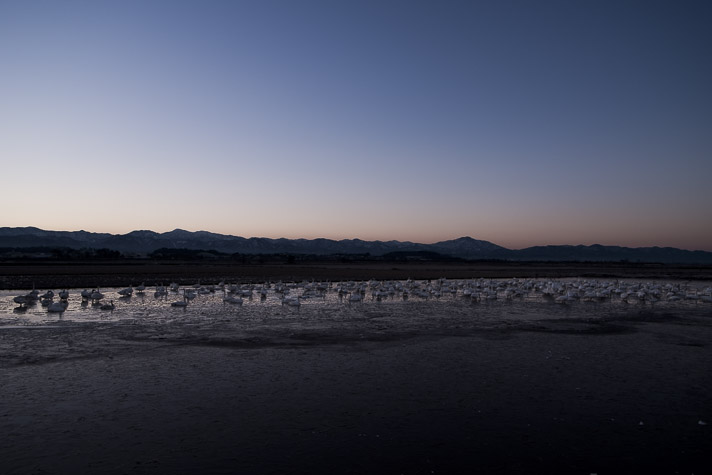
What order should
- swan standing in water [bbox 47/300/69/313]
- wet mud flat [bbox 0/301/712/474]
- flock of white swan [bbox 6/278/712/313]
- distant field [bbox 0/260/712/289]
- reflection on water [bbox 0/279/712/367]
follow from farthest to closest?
1. distant field [bbox 0/260/712/289]
2. flock of white swan [bbox 6/278/712/313]
3. swan standing in water [bbox 47/300/69/313]
4. reflection on water [bbox 0/279/712/367]
5. wet mud flat [bbox 0/301/712/474]

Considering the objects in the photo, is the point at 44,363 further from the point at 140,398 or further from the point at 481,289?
the point at 481,289

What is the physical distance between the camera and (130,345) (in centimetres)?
1350

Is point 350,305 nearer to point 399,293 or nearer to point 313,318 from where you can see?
point 313,318

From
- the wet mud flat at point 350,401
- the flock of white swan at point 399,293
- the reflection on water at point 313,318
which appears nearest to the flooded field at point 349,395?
the wet mud flat at point 350,401

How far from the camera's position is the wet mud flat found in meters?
6.64

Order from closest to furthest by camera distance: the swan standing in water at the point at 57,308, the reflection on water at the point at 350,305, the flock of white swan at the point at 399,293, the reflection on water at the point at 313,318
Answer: the reflection on water at the point at 313,318, the reflection on water at the point at 350,305, the swan standing in water at the point at 57,308, the flock of white swan at the point at 399,293

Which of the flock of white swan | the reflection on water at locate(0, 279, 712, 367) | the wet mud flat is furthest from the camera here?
the flock of white swan

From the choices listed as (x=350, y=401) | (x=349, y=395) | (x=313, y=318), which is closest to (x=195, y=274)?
(x=313, y=318)

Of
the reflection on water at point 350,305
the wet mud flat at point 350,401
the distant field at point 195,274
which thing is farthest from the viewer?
the distant field at point 195,274

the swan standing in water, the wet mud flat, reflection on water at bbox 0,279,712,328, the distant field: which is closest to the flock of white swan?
reflection on water at bbox 0,279,712,328

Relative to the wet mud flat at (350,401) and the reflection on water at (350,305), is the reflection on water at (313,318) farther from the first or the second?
the wet mud flat at (350,401)

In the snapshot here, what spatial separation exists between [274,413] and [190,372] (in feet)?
11.1

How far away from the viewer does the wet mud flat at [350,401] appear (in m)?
6.64

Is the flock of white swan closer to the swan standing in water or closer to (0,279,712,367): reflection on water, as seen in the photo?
(0,279,712,367): reflection on water
